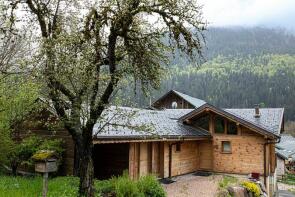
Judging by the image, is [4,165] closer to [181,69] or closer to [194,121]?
[194,121]

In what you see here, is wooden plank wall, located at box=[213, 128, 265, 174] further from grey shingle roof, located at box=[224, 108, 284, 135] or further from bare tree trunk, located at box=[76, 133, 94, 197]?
bare tree trunk, located at box=[76, 133, 94, 197]

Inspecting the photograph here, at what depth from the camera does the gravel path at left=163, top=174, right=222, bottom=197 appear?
52.9 feet

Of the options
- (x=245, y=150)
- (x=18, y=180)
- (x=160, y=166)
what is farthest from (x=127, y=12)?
(x=245, y=150)

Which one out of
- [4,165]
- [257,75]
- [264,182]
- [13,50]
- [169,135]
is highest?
[257,75]

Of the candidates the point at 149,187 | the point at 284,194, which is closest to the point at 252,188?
the point at 149,187

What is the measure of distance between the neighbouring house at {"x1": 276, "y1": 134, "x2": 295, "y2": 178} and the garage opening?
91.9 feet

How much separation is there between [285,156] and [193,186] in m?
27.9

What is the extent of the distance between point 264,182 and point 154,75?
13.0 m

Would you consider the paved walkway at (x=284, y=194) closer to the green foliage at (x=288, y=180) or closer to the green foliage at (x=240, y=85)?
the green foliage at (x=288, y=180)

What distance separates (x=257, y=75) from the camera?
422 feet

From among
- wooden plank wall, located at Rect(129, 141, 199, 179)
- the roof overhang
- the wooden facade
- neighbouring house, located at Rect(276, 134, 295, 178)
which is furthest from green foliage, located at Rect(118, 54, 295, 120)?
wooden plank wall, located at Rect(129, 141, 199, 179)

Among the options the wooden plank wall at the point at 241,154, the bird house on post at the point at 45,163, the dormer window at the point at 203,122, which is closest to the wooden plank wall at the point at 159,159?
the dormer window at the point at 203,122

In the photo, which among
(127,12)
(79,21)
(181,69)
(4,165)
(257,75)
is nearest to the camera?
(127,12)

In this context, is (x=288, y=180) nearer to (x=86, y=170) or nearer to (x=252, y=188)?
(x=252, y=188)
